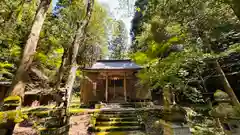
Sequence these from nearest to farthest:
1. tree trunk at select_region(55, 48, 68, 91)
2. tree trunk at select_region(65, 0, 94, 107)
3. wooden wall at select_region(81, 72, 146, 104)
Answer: tree trunk at select_region(55, 48, 68, 91)
tree trunk at select_region(65, 0, 94, 107)
wooden wall at select_region(81, 72, 146, 104)

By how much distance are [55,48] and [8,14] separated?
312 cm

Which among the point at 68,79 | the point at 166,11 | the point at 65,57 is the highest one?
the point at 166,11

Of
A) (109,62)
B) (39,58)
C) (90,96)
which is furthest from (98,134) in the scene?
(109,62)

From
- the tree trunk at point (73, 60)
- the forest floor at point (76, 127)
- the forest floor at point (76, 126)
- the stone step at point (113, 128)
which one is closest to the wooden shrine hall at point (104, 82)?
the forest floor at point (76, 126)

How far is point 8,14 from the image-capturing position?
5191mm

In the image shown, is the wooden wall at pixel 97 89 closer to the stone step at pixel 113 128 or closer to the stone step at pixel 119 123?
the stone step at pixel 119 123

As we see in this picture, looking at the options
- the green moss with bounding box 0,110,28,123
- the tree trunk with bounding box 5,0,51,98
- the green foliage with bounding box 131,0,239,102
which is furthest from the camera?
the green foliage with bounding box 131,0,239,102

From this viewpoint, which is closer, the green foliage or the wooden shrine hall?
the green foliage

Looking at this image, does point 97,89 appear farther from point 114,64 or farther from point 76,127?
point 76,127

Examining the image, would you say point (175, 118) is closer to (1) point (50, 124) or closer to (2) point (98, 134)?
(1) point (50, 124)

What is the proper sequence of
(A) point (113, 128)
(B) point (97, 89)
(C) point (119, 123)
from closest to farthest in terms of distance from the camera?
(A) point (113, 128), (C) point (119, 123), (B) point (97, 89)

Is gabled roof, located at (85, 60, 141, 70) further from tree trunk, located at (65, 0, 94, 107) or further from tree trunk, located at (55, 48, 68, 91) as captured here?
tree trunk, located at (55, 48, 68, 91)

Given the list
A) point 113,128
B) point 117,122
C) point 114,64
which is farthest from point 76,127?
point 114,64

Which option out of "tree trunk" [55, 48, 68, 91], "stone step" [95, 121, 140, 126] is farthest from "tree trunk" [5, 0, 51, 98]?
"stone step" [95, 121, 140, 126]
